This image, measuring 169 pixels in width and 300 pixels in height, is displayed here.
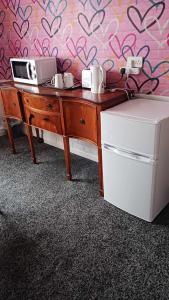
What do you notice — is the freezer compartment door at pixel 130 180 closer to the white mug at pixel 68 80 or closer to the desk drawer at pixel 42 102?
the desk drawer at pixel 42 102

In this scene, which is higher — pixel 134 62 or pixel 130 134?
pixel 134 62

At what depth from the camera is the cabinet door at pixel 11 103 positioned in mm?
2473

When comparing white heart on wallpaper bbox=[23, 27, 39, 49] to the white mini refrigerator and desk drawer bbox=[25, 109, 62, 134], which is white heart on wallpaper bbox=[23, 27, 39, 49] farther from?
the white mini refrigerator

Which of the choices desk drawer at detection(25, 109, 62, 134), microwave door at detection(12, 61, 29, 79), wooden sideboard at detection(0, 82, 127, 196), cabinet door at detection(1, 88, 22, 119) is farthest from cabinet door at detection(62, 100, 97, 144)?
microwave door at detection(12, 61, 29, 79)

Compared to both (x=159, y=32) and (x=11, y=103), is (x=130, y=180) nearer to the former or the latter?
(x=159, y=32)

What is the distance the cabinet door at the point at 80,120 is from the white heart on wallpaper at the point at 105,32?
0.65 meters

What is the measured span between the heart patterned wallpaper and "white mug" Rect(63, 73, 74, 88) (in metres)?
0.19

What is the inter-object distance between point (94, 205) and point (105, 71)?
3.95ft

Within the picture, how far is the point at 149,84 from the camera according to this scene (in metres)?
1.90

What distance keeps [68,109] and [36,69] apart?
2.32 ft

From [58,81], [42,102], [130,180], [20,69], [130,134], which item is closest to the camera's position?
[130,134]

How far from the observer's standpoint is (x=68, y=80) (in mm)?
2234

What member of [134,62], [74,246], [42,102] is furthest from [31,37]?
[74,246]

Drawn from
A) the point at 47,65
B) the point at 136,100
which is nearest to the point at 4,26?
the point at 47,65
